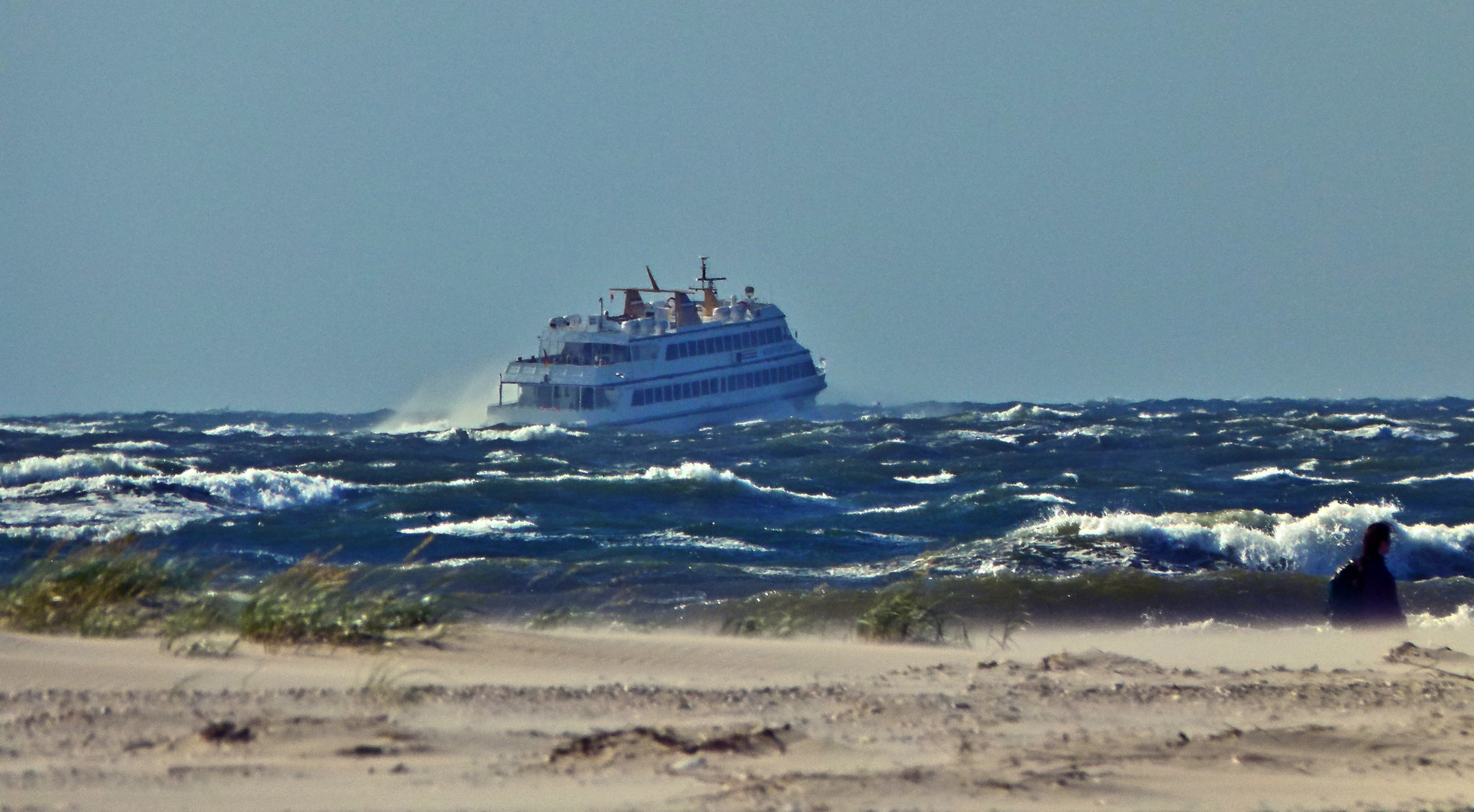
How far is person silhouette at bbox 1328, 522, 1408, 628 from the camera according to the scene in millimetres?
9170

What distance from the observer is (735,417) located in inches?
2055

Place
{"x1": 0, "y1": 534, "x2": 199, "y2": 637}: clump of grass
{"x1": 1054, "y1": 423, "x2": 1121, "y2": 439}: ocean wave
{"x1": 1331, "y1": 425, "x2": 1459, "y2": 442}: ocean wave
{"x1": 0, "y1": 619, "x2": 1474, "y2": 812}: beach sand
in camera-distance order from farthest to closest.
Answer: {"x1": 1054, "y1": 423, "x2": 1121, "y2": 439}: ocean wave
{"x1": 1331, "y1": 425, "x2": 1459, "y2": 442}: ocean wave
{"x1": 0, "y1": 534, "x2": 199, "y2": 637}: clump of grass
{"x1": 0, "y1": 619, "x2": 1474, "y2": 812}: beach sand

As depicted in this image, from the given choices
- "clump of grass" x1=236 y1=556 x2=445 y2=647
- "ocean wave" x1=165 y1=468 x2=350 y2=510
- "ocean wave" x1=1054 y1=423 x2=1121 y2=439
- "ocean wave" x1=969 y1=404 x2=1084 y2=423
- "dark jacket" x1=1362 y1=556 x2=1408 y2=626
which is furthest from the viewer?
"ocean wave" x1=969 y1=404 x2=1084 y2=423

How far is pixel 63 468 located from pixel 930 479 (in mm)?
14937

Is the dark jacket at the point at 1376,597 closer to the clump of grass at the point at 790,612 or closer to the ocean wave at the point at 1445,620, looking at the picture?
the ocean wave at the point at 1445,620

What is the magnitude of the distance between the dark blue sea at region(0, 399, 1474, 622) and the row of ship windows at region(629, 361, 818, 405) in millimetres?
6461

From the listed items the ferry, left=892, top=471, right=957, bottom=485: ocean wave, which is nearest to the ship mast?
the ferry

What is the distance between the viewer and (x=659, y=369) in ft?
160

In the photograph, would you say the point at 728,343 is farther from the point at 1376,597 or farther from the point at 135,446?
the point at 1376,597

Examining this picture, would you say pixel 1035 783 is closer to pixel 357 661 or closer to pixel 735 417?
pixel 357 661

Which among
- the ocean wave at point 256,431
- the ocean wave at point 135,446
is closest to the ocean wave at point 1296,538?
the ocean wave at point 135,446

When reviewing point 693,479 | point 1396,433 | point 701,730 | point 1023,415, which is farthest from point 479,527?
point 1023,415

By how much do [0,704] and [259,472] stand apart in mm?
19201

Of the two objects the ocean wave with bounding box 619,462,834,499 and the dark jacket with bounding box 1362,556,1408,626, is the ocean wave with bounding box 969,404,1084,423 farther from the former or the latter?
the dark jacket with bounding box 1362,556,1408,626
